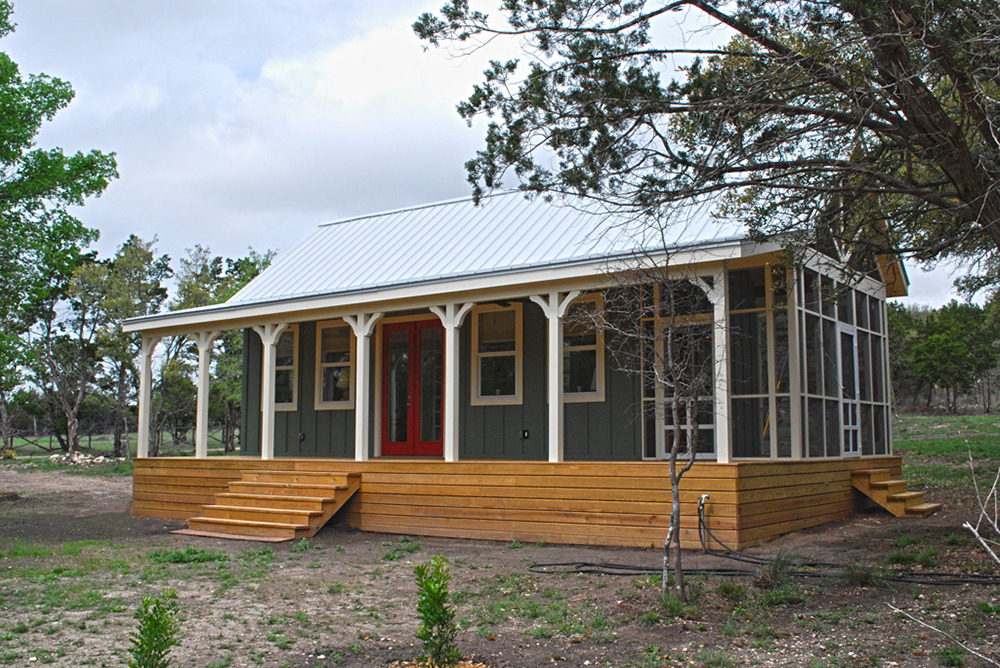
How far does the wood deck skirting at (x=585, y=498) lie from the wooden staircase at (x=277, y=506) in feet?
0.84

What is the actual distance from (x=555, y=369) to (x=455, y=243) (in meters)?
3.69

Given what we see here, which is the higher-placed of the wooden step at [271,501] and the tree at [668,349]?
the tree at [668,349]

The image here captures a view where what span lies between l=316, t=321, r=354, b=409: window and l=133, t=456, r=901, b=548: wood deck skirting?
1958 millimetres

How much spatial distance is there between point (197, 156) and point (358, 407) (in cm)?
894

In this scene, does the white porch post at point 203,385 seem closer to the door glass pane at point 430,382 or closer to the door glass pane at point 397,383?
the door glass pane at point 397,383

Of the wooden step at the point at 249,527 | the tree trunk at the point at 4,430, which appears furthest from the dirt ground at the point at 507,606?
the tree trunk at the point at 4,430

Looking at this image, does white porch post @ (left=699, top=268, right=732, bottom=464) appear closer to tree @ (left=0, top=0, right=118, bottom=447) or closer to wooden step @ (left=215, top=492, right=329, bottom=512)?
wooden step @ (left=215, top=492, right=329, bottom=512)

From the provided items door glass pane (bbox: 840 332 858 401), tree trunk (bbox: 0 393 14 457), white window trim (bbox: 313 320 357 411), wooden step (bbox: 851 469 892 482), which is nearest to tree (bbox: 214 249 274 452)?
tree trunk (bbox: 0 393 14 457)

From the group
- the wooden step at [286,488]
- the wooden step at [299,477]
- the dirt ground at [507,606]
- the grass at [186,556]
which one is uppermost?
the wooden step at [299,477]

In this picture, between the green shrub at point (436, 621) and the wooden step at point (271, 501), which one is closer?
the green shrub at point (436, 621)

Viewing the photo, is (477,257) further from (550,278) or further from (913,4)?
(913,4)

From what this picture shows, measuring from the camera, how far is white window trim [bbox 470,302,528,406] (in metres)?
11.9

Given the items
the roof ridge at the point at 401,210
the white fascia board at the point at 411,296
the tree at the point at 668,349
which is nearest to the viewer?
the tree at the point at 668,349

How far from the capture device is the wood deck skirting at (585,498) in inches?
337
